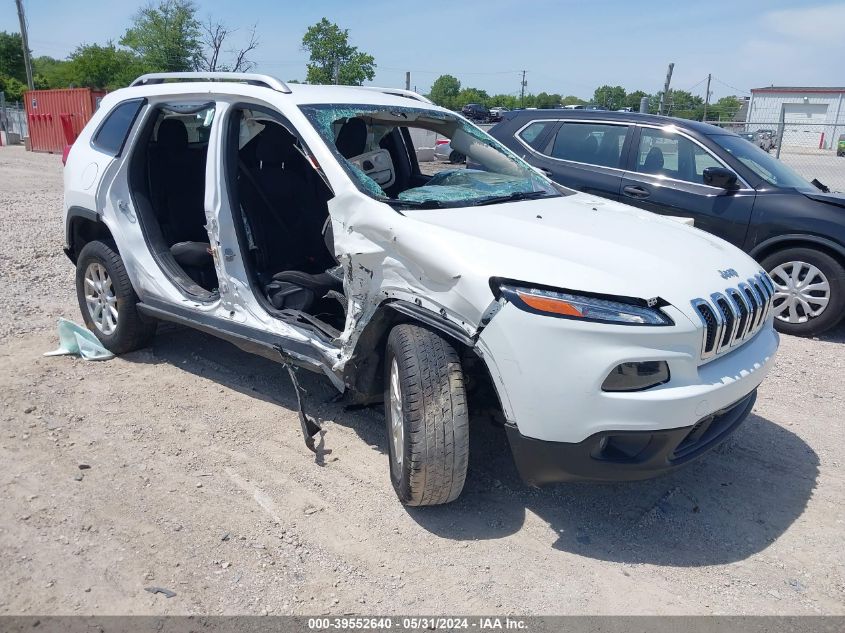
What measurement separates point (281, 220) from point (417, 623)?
9.43ft

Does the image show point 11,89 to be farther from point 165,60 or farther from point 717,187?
point 717,187

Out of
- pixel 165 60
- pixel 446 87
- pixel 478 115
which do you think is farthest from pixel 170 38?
pixel 446 87

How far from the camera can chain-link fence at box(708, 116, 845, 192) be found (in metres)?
15.8

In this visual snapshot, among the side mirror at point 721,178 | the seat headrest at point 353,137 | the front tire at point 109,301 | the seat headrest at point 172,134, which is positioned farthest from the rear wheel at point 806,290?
the front tire at point 109,301

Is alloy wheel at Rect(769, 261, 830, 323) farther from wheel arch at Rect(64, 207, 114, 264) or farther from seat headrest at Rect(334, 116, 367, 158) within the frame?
wheel arch at Rect(64, 207, 114, 264)

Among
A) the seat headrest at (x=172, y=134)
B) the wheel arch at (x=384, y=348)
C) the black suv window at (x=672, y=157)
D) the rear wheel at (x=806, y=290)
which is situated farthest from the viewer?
the black suv window at (x=672, y=157)

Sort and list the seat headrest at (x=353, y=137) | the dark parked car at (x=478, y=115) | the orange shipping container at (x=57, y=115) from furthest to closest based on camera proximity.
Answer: the orange shipping container at (x=57, y=115) → the dark parked car at (x=478, y=115) → the seat headrest at (x=353, y=137)

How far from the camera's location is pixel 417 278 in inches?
115

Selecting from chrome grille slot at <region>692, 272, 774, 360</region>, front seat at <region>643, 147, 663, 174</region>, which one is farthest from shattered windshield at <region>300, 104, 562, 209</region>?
front seat at <region>643, 147, 663, 174</region>

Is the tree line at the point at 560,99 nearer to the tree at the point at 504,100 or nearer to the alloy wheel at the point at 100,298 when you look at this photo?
the tree at the point at 504,100

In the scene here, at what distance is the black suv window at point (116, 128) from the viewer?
15.2ft

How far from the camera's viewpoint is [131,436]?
152 inches

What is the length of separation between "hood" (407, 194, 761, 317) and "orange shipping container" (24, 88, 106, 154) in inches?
941

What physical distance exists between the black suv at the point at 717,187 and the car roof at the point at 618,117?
1cm
